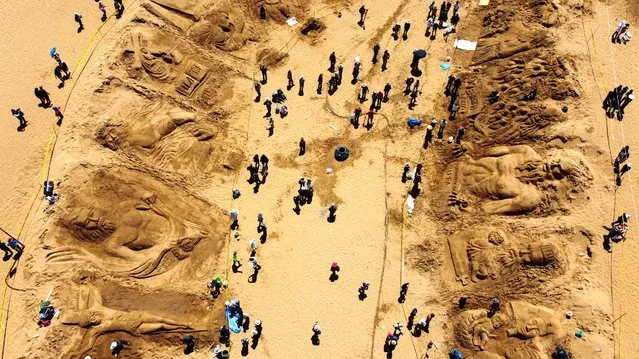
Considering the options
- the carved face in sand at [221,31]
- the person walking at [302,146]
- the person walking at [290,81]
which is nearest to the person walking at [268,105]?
the person walking at [290,81]

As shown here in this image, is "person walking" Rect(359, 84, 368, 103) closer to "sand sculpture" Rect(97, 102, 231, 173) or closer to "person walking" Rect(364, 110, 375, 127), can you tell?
"person walking" Rect(364, 110, 375, 127)

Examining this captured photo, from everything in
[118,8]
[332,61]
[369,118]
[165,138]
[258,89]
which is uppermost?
[118,8]

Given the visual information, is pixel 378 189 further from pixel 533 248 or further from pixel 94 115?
pixel 94 115

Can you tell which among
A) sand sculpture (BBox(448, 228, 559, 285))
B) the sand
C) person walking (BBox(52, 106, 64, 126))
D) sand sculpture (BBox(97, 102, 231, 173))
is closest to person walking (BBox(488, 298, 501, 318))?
the sand

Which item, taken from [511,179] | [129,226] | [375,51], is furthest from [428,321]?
[375,51]

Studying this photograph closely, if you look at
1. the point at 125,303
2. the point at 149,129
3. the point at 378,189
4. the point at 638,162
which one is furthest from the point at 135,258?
the point at 638,162

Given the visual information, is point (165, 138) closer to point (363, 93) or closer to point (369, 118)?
point (369, 118)
